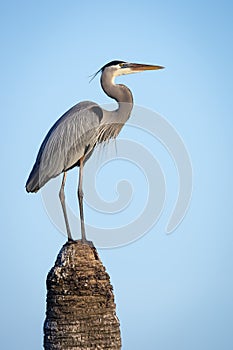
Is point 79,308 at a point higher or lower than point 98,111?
lower

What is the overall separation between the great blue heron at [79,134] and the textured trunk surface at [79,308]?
5.46 feet

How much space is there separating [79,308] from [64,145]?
307 centimetres

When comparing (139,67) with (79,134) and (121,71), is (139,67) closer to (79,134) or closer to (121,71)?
(121,71)

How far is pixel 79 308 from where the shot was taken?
9.79 metres

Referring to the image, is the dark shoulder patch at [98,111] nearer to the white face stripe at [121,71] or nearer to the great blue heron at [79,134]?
the great blue heron at [79,134]

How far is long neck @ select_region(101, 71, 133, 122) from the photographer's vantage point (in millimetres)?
12391

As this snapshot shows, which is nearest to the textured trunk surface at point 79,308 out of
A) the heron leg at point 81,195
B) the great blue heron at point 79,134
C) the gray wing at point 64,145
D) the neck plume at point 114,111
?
the heron leg at point 81,195

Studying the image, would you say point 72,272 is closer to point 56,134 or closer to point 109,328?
point 109,328

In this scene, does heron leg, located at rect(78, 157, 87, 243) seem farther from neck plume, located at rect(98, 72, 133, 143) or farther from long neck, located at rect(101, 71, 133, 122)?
long neck, located at rect(101, 71, 133, 122)

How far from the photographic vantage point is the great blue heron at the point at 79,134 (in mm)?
11906

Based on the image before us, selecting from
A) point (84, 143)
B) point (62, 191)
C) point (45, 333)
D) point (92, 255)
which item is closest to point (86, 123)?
point (84, 143)

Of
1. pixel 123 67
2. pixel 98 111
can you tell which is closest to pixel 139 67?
pixel 123 67

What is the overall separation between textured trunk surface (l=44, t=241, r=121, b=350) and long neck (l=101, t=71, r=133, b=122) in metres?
3.18

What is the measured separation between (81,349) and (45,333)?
1.86 feet
